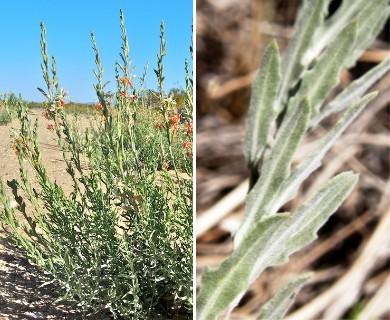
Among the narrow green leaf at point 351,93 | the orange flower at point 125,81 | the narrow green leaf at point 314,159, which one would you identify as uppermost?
the orange flower at point 125,81

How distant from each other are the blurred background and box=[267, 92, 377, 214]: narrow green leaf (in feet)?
0.07

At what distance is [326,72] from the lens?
19.7 inches

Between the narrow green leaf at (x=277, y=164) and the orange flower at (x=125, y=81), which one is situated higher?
Answer: the orange flower at (x=125, y=81)

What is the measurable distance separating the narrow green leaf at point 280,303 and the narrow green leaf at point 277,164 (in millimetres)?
81

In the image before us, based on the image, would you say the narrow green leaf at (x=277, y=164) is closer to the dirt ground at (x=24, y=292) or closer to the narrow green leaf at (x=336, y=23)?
the narrow green leaf at (x=336, y=23)

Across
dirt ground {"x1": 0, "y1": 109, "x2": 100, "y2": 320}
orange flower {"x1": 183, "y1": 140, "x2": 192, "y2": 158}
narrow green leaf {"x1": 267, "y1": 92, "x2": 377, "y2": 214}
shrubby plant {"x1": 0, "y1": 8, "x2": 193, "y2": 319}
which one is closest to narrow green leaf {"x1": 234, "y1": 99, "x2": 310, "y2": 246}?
narrow green leaf {"x1": 267, "y1": 92, "x2": 377, "y2": 214}

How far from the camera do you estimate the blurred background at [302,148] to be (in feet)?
1.69

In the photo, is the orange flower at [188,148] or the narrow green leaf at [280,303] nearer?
the narrow green leaf at [280,303]

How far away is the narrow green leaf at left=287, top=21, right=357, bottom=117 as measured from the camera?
1.62ft

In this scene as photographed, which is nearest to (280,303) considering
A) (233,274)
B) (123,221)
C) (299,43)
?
(233,274)

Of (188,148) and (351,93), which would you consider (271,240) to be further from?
(188,148)

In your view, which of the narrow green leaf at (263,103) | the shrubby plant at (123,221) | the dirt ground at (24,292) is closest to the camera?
the narrow green leaf at (263,103)

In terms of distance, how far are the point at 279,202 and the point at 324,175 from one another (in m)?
0.06

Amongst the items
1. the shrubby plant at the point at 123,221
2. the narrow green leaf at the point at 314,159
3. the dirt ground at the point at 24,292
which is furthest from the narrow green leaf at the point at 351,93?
the dirt ground at the point at 24,292
